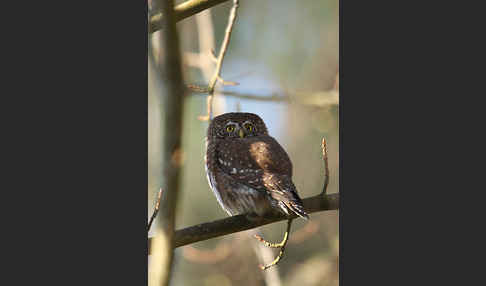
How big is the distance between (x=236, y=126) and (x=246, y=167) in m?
0.28

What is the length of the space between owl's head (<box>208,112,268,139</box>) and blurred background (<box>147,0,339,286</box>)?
0.21ft

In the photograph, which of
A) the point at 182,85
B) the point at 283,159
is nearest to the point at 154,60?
the point at 182,85

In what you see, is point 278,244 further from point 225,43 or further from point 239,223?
point 225,43

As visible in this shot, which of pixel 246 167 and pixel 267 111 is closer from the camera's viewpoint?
pixel 267 111

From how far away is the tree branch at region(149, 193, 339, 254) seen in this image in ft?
13.2

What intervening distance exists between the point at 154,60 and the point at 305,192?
120cm

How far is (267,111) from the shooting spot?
4.20 metres

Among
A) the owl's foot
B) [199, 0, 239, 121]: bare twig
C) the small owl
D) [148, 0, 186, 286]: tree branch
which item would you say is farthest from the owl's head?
the owl's foot

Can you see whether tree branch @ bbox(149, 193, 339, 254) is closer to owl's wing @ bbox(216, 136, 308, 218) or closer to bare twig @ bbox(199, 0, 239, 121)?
owl's wing @ bbox(216, 136, 308, 218)

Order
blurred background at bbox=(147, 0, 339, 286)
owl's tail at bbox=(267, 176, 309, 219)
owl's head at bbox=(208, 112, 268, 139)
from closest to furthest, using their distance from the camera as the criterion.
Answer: owl's tail at bbox=(267, 176, 309, 219)
blurred background at bbox=(147, 0, 339, 286)
owl's head at bbox=(208, 112, 268, 139)

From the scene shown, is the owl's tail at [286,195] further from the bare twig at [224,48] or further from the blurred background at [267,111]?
the bare twig at [224,48]

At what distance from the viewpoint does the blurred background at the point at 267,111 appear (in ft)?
13.4

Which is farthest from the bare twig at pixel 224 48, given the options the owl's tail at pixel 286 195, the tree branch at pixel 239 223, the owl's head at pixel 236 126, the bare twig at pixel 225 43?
Result: the tree branch at pixel 239 223

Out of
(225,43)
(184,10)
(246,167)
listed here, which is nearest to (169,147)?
(246,167)
